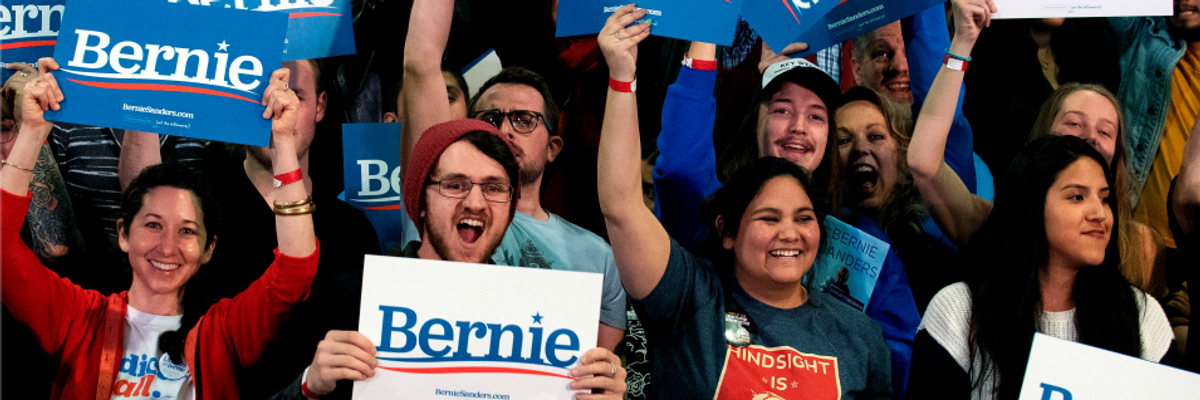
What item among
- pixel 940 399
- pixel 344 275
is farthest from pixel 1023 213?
pixel 344 275

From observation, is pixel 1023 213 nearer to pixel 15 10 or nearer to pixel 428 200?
pixel 428 200

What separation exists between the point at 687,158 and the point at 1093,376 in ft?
4.37

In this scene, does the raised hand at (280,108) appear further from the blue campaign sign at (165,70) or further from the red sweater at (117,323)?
the red sweater at (117,323)

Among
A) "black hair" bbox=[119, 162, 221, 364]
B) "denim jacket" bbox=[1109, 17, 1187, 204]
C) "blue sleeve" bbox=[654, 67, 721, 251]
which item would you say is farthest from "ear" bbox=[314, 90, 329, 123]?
"denim jacket" bbox=[1109, 17, 1187, 204]

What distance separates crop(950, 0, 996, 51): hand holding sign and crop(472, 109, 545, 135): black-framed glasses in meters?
1.43

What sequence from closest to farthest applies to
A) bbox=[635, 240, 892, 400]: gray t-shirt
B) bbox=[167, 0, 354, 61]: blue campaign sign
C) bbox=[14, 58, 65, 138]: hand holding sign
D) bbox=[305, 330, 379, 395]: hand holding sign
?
bbox=[305, 330, 379, 395]: hand holding sign < bbox=[14, 58, 65, 138]: hand holding sign < bbox=[635, 240, 892, 400]: gray t-shirt < bbox=[167, 0, 354, 61]: blue campaign sign

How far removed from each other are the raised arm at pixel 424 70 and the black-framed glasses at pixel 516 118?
134 mm

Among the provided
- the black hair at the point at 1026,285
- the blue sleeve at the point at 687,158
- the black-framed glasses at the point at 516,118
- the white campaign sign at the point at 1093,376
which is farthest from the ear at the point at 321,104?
the white campaign sign at the point at 1093,376

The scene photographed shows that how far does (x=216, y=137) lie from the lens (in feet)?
8.21

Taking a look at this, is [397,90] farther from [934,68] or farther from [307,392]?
[934,68]

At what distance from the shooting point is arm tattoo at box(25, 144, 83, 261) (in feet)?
9.66

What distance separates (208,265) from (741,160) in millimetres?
1802

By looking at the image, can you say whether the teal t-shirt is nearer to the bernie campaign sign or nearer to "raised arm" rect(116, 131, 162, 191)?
the bernie campaign sign

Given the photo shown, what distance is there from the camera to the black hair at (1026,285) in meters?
2.67
